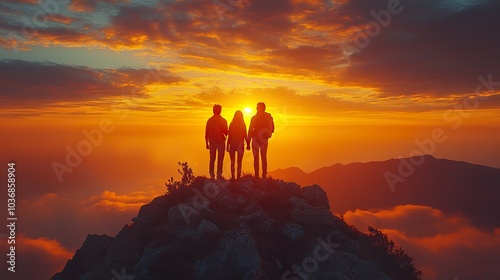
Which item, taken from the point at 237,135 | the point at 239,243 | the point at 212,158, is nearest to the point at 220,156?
the point at 212,158

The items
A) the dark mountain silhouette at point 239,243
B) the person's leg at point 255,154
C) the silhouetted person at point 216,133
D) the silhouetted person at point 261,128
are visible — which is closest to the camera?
the dark mountain silhouette at point 239,243

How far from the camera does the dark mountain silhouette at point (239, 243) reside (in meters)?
11.7

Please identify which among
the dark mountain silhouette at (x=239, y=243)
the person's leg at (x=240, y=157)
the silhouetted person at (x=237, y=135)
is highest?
the silhouetted person at (x=237, y=135)

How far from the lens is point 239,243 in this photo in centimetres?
1205

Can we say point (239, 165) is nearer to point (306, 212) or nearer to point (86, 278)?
point (306, 212)

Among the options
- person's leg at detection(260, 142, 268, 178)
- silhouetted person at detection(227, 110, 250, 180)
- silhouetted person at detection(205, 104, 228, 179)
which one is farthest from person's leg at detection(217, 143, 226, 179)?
person's leg at detection(260, 142, 268, 178)

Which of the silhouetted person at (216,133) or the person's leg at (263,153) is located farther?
the person's leg at (263,153)

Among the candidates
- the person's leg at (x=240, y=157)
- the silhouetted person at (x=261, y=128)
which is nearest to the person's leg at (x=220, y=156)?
the person's leg at (x=240, y=157)

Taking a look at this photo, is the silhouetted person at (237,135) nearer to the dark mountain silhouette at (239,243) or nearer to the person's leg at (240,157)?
the person's leg at (240,157)

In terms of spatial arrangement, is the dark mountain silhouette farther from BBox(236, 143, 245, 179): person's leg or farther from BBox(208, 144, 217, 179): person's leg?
BBox(208, 144, 217, 179): person's leg

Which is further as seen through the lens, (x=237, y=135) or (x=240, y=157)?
(x=240, y=157)

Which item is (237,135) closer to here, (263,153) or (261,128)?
(261,128)

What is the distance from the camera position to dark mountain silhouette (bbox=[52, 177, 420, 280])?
1173 centimetres

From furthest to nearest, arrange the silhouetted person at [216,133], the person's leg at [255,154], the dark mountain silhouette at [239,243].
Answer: the person's leg at [255,154] < the silhouetted person at [216,133] < the dark mountain silhouette at [239,243]
